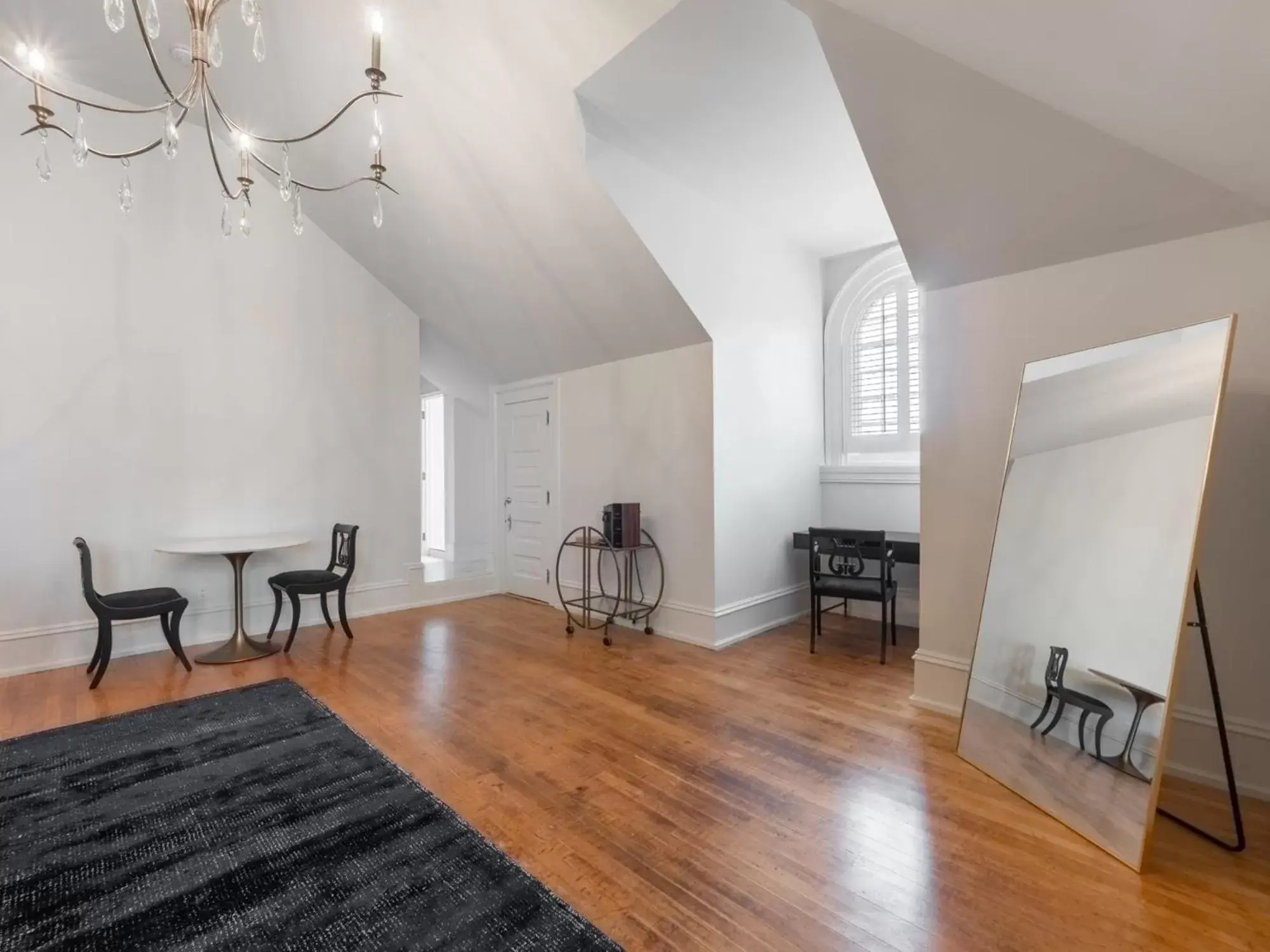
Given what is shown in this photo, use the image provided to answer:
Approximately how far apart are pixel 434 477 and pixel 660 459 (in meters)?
4.62

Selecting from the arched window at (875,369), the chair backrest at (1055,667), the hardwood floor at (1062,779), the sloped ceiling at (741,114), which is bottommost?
the hardwood floor at (1062,779)

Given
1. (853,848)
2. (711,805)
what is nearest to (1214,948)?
(853,848)

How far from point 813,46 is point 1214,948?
342cm

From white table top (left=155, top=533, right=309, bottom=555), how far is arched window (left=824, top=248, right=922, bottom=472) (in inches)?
177

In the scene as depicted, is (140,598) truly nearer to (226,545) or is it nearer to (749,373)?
(226,545)

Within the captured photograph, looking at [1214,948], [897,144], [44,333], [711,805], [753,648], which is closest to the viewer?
[1214,948]

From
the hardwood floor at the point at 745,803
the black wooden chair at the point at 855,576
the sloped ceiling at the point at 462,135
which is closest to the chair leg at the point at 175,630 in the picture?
the hardwood floor at the point at 745,803

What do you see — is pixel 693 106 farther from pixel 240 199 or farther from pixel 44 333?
pixel 44 333

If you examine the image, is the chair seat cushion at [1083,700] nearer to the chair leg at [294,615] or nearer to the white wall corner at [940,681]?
the white wall corner at [940,681]

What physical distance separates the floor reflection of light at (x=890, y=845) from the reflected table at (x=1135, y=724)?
649 mm

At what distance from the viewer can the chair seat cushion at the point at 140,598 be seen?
3504 mm

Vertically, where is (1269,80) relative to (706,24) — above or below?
below

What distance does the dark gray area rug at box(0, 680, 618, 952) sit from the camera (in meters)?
1.58

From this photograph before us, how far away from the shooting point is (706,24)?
2.46m
